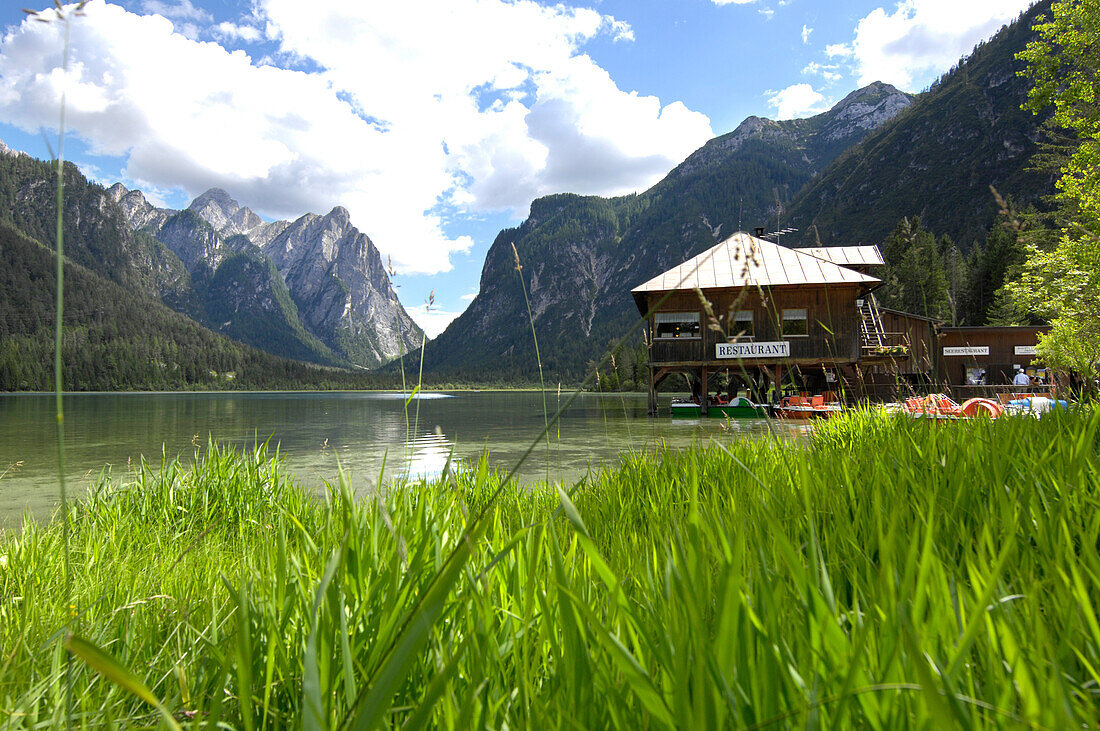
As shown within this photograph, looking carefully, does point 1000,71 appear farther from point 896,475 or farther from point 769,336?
point 896,475

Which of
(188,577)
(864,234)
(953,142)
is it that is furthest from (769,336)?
(953,142)

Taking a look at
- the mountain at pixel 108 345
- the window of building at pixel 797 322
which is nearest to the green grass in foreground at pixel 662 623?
the window of building at pixel 797 322

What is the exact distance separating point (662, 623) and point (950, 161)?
166018 mm

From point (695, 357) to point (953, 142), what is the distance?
152 m

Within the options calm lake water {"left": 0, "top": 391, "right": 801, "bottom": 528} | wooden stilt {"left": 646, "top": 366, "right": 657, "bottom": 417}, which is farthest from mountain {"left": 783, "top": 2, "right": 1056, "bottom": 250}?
calm lake water {"left": 0, "top": 391, "right": 801, "bottom": 528}

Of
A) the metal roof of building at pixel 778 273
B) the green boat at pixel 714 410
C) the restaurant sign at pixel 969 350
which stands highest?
the metal roof of building at pixel 778 273

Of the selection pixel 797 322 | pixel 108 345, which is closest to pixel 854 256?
pixel 797 322

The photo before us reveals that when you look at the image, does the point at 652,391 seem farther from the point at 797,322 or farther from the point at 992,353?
the point at 992,353

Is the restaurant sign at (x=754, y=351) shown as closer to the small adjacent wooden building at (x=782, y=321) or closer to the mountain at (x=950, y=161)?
the small adjacent wooden building at (x=782, y=321)

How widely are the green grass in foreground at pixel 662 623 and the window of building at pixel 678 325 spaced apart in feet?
74.2

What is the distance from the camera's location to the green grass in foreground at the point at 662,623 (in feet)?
2.42

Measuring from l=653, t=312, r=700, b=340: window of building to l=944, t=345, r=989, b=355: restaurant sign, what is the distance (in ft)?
74.4

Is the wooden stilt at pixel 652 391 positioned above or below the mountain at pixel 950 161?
below

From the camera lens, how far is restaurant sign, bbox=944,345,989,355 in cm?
3572
